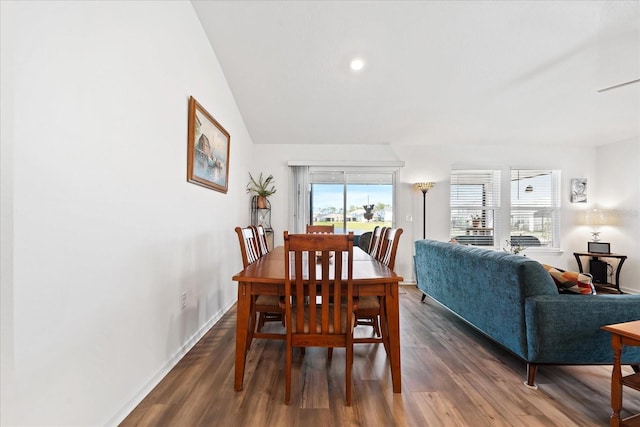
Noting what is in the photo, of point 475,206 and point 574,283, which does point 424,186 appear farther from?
point 574,283

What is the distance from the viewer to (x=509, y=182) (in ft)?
15.5

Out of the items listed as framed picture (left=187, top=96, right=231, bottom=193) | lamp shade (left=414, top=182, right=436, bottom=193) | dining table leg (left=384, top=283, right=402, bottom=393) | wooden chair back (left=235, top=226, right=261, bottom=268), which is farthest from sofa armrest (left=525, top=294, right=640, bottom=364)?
lamp shade (left=414, top=182, right=436, bottom=193)

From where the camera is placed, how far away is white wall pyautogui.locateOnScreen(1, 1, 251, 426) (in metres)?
0.94

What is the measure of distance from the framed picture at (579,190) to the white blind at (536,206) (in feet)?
0.75

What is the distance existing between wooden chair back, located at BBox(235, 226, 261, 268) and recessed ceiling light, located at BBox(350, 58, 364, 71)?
212cm

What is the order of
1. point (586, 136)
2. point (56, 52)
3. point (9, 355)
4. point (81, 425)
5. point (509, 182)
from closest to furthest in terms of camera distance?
point (9, 355), point (56, 52), point (81, 425), point (586, 136), point (509, 182)

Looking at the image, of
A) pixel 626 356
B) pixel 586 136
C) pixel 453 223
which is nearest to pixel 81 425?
pixel 626 356

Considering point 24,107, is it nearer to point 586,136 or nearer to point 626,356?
point 626,356

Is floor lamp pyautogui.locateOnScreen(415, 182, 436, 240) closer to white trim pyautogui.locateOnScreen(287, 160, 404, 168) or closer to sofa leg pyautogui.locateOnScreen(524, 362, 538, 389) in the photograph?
white trim pyautogui.locateOnScreen(287, 160, 404, 168)

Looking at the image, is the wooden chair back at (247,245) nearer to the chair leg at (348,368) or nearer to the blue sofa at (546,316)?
the chair leg at (348,368)

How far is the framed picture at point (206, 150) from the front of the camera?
2.26 meters

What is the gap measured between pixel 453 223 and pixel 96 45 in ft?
16.0

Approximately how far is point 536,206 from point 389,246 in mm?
4003

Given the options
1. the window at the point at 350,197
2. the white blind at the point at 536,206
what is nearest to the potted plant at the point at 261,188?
the window at the point at 350,197
